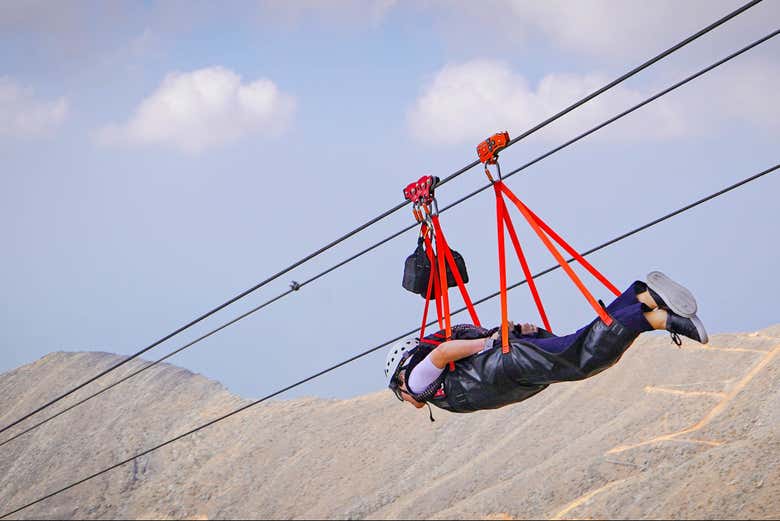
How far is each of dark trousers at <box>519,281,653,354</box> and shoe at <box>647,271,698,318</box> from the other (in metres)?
0.11

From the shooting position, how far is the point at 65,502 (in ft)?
114

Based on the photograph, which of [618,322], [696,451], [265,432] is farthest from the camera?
[265,432]

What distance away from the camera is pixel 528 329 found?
22.6ft

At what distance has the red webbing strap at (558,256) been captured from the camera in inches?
237

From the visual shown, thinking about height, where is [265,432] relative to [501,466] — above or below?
above

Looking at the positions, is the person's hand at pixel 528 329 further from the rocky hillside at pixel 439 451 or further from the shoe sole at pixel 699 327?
the rocky hillside at pixel 439 451

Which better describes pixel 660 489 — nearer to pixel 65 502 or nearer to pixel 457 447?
pixel 457 447

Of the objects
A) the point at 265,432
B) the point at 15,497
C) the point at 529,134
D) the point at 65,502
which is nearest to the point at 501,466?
the point at 265,432

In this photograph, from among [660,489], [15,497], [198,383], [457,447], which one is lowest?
[660,489]

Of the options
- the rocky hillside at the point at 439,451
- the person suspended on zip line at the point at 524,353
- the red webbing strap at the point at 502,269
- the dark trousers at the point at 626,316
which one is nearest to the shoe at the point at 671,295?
the person suspended on zip line at the point at 524,353

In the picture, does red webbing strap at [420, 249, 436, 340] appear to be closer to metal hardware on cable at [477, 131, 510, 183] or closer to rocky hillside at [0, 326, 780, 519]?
metal hardware on cable at [477, 131, 510, 183]

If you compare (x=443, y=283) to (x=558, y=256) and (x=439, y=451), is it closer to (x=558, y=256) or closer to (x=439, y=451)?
(x=558, y=256)

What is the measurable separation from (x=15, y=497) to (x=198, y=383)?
33.6 ft

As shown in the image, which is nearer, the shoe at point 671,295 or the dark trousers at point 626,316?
the shoe at point 671,295
